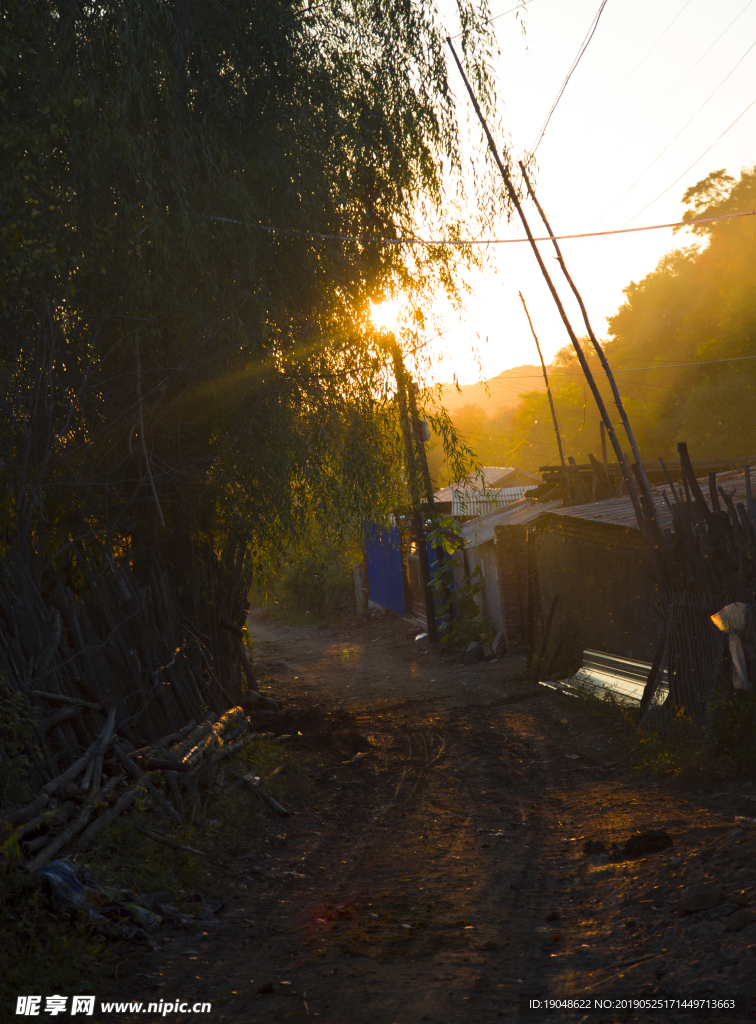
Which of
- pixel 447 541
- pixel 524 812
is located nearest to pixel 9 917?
pixel 524 812

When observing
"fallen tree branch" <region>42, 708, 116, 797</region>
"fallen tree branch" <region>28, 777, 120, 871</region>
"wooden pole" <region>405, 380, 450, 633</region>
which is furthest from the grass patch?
"fallen tree branch" <region>42, 708, 116, 797</region>

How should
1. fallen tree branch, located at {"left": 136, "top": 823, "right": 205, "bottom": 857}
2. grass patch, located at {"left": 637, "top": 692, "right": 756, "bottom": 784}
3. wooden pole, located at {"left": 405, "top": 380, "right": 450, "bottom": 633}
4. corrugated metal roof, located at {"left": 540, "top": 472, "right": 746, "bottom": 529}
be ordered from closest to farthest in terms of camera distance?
1. fallen tree branch, located at {"left": 136, "top": 823, "right": 205, "bottom": 857}
2. grass patch, located at {"left": 637, "top": 692, "right": 756, "bottom": 784}
3. wooden pole, located at {"left": 405, "top": 380, "right": 450, "bottom": 633}
4. corrugated metal roof, located at {"left": 540, "top": 472, "right": 746, "bottom": 529}

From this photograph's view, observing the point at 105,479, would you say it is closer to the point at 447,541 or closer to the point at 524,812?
the point at 524,812

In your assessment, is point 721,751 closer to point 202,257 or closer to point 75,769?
point 75,769

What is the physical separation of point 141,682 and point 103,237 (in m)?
3.80

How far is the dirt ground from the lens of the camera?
366cm

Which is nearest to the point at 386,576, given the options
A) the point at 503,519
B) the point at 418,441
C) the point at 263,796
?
the point at 503,519

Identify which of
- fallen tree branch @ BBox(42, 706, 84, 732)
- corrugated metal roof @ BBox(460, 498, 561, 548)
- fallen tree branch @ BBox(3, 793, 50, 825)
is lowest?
fallen tree branch @ BBox(3, 793, 50, 825)

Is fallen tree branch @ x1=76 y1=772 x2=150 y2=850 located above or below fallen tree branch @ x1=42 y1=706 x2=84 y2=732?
below

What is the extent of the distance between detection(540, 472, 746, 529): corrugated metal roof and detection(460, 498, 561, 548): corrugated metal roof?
234 centimetres

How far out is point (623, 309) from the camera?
53156 mm

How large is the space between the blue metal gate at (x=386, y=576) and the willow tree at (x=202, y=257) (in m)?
13.5

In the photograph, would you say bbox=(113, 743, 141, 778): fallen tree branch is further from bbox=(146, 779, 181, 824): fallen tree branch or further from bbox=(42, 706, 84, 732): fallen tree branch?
bbox=(42, 706, 84, 732): fallen tree branch

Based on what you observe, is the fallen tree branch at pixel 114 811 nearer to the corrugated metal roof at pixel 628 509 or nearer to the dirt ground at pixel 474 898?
the dirt ground at pixel 474 898
